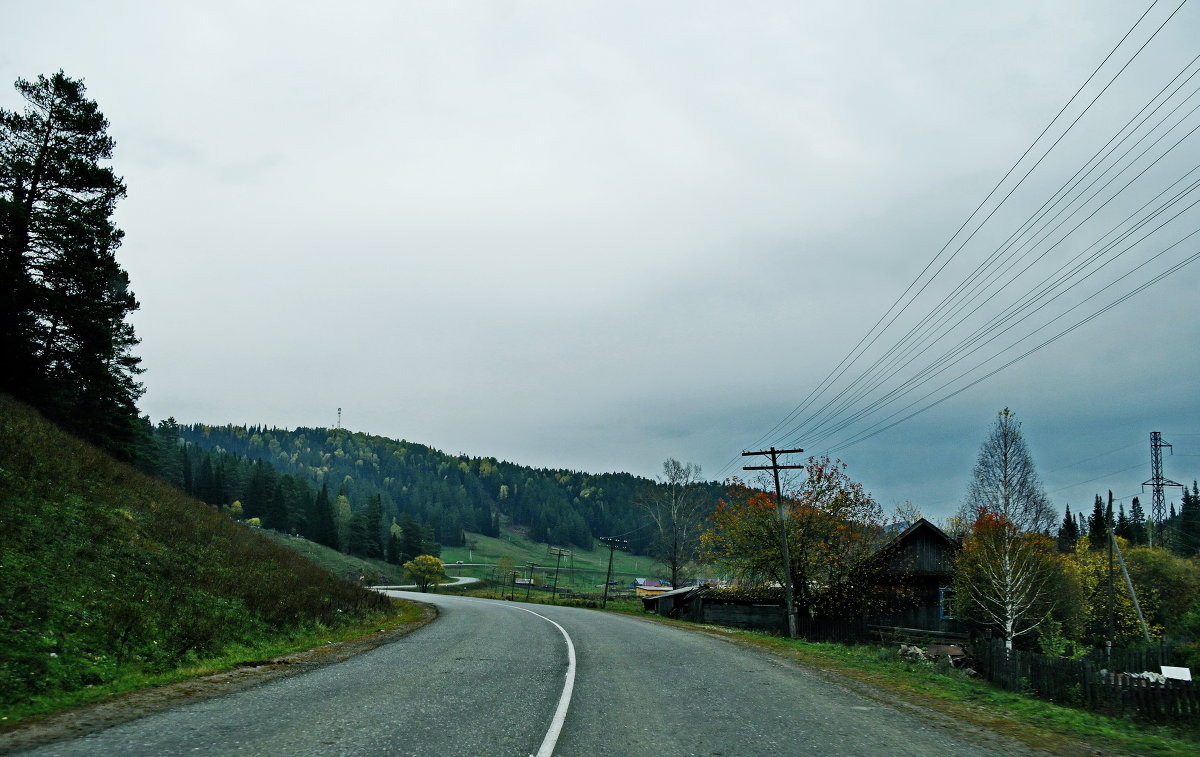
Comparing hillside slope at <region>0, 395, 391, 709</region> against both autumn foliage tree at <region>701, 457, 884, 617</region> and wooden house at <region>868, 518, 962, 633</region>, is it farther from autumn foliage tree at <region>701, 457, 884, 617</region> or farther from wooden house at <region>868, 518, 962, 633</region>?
wooden house at <region>868, 518, 962, 633</region>

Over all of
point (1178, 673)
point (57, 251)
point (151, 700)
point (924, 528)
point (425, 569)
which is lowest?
point (425, 569)

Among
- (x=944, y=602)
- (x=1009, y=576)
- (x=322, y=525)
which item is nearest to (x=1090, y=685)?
(x=1009, y=576)

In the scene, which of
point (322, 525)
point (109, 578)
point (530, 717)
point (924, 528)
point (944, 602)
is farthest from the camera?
point (322, 525)

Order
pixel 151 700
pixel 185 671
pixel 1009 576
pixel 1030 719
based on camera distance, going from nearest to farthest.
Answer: pixel 151 700
pixel 1030 719
pixel 185 671
pixel 1009 576

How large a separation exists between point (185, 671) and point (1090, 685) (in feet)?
58.8

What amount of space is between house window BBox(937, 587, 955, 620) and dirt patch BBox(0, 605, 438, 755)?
41172 mm

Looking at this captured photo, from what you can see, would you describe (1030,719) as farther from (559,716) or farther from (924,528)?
(924,528)

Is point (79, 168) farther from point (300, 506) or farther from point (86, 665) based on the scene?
point (300, 506)

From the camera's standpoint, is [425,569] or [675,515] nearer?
[675,515]

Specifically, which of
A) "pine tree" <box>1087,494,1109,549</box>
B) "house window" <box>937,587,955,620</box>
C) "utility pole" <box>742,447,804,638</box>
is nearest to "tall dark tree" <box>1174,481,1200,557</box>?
"pine tree" <box>1087,494,1109,549</box>

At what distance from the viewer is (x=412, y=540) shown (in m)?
140

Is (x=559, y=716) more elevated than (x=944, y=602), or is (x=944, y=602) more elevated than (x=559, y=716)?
(x=559, y=716)

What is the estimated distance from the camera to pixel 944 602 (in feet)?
144

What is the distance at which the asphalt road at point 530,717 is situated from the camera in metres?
6.66
